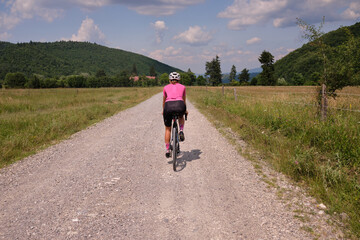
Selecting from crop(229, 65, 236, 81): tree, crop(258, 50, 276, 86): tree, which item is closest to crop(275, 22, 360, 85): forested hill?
crop(258, 50, 276, 86): tree

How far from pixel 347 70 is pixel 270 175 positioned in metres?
5.30

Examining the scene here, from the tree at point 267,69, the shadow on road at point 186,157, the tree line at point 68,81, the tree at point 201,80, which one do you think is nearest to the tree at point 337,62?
the shadow on road at point 186,157

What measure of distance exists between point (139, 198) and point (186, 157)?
2437 millimetres

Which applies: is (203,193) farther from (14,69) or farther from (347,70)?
(14,69)

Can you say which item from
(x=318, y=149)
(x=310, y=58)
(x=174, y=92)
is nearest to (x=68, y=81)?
(x=310, y=58)

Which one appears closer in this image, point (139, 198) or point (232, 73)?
point (139, 198)

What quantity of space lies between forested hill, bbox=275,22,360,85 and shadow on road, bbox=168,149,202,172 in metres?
4.80

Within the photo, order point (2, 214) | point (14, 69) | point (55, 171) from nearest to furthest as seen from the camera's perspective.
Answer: point (2, 214), point (55, 171), point (14, 69)

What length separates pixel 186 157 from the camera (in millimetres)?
5980

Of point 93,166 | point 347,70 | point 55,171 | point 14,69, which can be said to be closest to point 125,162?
→ point 93,166

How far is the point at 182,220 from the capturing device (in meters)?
3.07

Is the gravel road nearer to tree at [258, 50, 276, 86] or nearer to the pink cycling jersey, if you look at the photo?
the pink cycling jersey

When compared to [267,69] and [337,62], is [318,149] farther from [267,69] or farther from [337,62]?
[267,69]

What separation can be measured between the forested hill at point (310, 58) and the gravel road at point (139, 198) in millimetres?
4821
